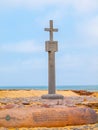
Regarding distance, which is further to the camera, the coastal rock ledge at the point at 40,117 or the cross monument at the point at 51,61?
the cross monument at the point at 51,61

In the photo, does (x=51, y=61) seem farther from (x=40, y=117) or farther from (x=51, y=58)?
(x=40, y=117)

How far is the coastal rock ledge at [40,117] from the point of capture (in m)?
11.4

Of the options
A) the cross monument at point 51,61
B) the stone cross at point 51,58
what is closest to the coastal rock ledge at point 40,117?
the cross monument at point 51,61

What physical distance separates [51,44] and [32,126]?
469 inches

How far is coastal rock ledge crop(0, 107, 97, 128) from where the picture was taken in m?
11.4

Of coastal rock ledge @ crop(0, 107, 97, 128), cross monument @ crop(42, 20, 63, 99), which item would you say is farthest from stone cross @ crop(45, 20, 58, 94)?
coastal rock ledge @ crop(0, 107, 97, 128)

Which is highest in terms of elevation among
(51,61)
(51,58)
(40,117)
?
(51,58)

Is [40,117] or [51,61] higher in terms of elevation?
[51,61]

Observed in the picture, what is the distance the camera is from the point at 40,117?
11.5 meters

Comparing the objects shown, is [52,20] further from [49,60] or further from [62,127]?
[62,127]

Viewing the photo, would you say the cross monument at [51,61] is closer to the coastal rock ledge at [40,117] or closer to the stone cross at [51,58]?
the stone cross at [51,58]

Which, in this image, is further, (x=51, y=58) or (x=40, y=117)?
(x=51, y=58)

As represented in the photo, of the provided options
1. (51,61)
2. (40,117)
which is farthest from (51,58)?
(40,117)

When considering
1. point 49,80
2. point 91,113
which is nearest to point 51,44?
point 49,80
